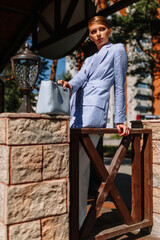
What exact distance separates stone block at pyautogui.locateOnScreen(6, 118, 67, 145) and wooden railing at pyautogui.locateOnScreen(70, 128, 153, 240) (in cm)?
21

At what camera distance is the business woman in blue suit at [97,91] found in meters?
2.38

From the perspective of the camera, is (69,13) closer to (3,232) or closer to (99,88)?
(99,88)

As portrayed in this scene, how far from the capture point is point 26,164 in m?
1.84

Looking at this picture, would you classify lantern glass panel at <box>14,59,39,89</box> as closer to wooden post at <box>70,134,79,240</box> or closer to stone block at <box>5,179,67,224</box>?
wooden post at <box>70,134,79,240</box>

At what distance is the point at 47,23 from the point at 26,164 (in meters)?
5.47

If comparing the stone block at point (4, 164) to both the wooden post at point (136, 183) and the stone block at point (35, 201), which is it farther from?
the wooden post at point (136, 183)

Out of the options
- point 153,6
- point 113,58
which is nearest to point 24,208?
point 113,58

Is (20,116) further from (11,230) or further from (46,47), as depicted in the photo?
(46,47)

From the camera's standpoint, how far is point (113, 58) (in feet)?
8.17

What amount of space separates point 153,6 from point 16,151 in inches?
393

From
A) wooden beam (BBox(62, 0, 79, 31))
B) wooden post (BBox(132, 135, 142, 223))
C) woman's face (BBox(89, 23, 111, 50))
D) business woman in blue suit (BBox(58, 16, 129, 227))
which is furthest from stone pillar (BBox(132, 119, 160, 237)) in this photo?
wooden beam (BBox(62, 0, 79, 31))

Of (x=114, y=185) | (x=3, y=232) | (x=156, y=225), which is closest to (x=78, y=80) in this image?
(x=114, y=185)

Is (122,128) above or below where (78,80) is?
below

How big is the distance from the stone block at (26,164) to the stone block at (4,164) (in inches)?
1.3
